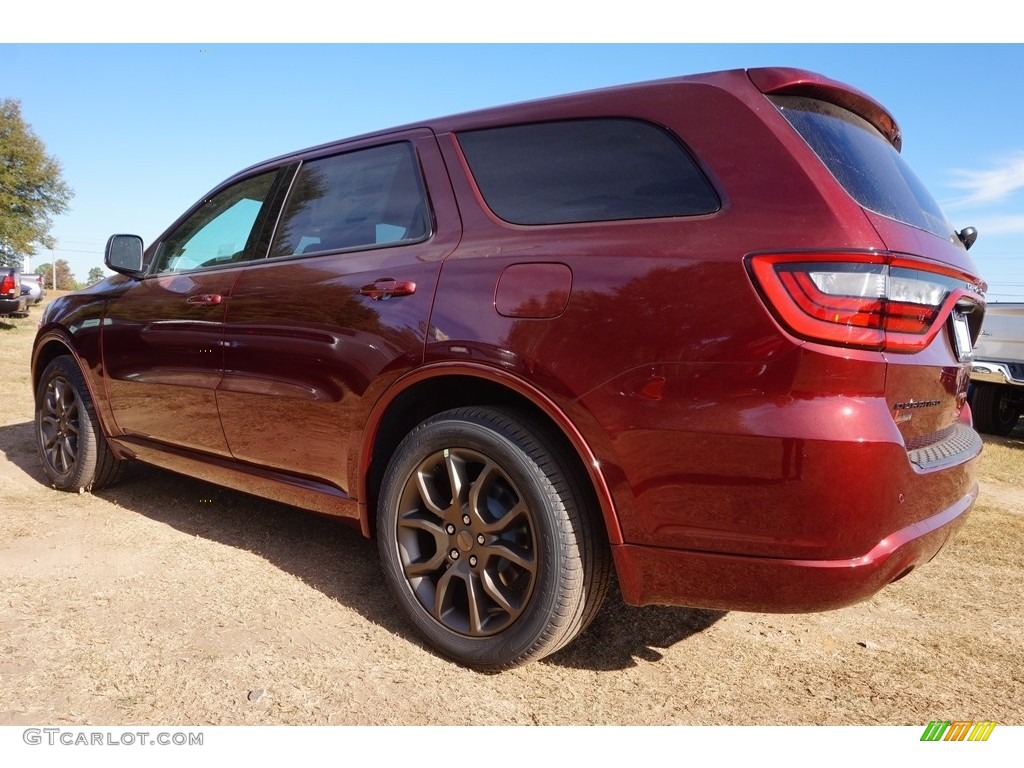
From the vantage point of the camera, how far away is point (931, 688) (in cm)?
233

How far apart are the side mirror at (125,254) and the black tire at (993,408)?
856 cm

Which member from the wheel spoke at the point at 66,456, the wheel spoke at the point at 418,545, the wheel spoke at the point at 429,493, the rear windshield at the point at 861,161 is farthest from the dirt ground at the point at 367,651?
the rear windshield at the point at 861,161

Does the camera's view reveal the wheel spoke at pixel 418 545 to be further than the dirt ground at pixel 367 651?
Yes

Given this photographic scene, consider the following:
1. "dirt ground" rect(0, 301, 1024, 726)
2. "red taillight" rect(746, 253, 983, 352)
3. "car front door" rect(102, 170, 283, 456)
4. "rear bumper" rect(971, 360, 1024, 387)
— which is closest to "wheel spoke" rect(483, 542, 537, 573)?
"dirt ground" rect(0, 301, 1024, 726)

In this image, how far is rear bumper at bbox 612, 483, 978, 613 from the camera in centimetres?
184

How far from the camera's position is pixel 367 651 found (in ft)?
8.05

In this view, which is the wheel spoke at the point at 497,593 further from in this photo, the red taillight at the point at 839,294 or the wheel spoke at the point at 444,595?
the red taillight at the point at 839,294

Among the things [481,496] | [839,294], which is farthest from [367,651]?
[839,294]

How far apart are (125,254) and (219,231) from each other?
606 mm

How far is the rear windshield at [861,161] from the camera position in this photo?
2025mm

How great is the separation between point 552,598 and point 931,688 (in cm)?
128
